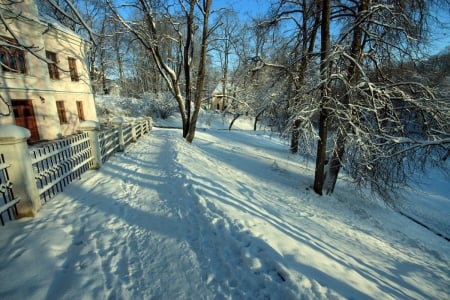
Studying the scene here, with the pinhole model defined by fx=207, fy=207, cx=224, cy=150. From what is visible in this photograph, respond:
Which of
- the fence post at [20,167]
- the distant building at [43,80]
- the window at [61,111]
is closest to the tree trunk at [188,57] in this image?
the distant building at [43,80]

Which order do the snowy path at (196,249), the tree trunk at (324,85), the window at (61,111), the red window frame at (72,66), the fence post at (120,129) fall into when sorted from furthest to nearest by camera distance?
the red window frame at (72,66)
the window at (61,111)
the fence post at (120,129)
the tree trunk at (324,85)
the snowy path at (196,249)

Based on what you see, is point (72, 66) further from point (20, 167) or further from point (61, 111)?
point (20, 167)

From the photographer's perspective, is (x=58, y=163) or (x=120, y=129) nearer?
(x=58, y=163)

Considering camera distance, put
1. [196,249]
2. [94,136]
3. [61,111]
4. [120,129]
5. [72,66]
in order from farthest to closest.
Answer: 1. [72,66]
2. [61,111]
3. [120,129]
4. [94,136]
5. [196,249]

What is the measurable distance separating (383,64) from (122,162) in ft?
31.8

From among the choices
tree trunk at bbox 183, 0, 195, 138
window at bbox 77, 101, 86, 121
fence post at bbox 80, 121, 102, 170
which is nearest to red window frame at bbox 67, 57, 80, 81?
window at bbox 77, 101, 86, 121

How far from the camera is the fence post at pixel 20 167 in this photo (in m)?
3.05

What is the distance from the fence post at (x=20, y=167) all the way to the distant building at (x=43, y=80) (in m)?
8.43

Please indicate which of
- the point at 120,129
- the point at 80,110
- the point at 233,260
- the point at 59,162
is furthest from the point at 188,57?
the point at 233,260

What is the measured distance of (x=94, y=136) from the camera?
6020 millimetres

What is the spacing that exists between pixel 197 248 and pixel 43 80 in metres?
15.0

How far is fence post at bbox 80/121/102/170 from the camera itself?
584cm

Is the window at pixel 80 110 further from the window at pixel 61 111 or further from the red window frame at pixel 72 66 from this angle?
the red window frame at pixel 72 66

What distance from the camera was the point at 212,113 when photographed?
31359 mm
